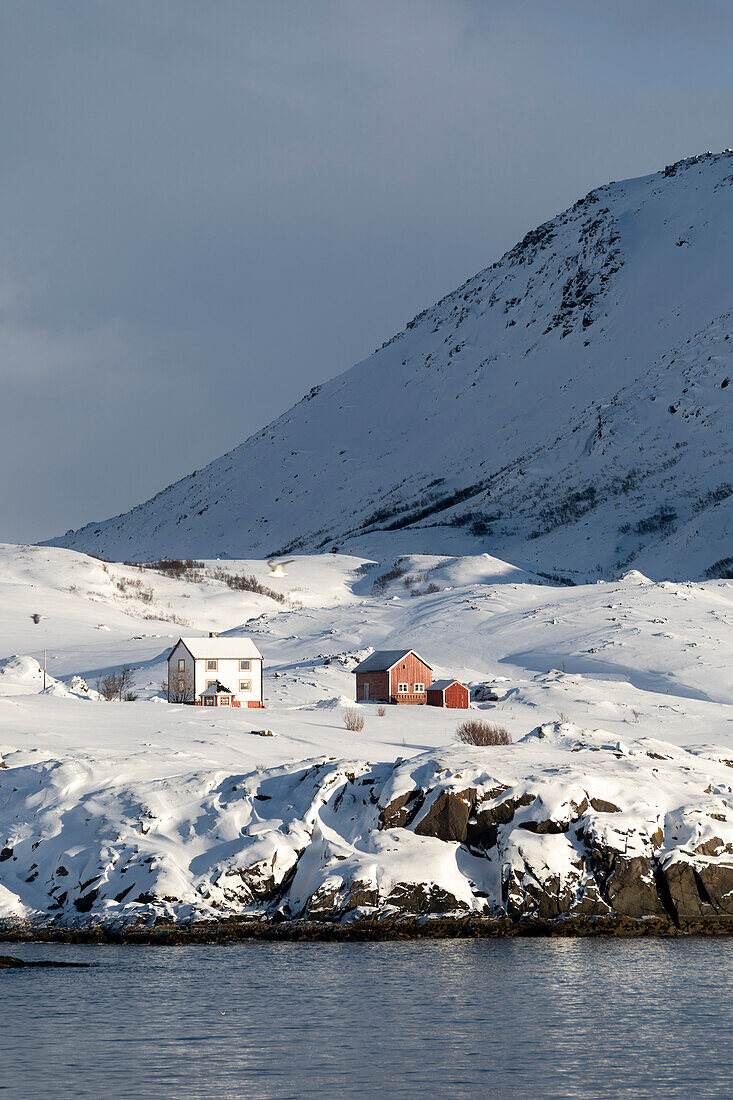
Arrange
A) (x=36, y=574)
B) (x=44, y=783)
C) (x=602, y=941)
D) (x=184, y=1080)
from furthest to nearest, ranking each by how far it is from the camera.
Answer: (x=36, y=574) → (x=44, y=783) → (x=602, y=941) → (x=184, y=1080)

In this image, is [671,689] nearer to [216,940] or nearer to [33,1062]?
[216,940]

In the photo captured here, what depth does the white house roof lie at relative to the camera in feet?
212

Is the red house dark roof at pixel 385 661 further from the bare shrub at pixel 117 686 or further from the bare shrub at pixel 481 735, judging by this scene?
the bare shrub at pixel 481 735

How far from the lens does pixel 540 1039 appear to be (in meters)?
22.6

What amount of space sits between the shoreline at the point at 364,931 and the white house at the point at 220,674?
30977 mm

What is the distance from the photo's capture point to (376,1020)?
78.5 ft

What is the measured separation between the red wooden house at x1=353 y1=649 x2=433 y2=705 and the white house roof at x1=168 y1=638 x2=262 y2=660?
238 inches

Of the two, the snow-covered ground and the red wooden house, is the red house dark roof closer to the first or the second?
the red wooden house

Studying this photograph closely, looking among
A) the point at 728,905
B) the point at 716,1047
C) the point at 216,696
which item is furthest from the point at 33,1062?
the point at 216,696

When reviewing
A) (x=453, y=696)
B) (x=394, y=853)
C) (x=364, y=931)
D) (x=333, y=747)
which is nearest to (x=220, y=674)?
(x=453, y=696)

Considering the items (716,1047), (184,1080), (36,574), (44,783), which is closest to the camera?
(184,1080)

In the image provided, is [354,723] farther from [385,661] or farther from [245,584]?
[245,584]

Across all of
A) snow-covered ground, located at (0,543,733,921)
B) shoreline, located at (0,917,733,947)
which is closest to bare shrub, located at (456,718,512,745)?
snow-covered ground, located at (0,543,733,921)

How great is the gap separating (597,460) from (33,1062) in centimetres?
15287
